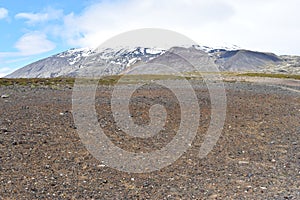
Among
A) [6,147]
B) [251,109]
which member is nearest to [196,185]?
[6,147]

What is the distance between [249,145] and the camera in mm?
12047

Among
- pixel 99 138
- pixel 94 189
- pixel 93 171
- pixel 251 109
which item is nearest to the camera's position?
pixel 94 189

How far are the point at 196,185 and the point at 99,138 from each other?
432 cm

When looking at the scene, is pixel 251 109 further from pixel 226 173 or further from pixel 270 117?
pixel 226 173

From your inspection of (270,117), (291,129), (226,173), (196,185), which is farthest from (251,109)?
(196,185)

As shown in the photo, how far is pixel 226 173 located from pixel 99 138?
14.6 feet

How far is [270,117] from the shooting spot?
53.3ft

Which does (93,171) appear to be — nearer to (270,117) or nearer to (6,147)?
(6,147)

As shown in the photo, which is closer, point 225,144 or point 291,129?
point 225,144

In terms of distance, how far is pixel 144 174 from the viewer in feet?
30.0

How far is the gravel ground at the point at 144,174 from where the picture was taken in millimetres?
7969

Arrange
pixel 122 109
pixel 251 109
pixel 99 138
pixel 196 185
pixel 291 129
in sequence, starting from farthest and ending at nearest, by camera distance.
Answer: pixel 251 109 < pixel 122 109 < pixel 291 129 < pixel 99 138 < pixel 196 185

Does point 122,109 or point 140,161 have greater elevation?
point 122,109

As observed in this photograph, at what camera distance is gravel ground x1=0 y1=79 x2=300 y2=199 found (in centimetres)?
797
